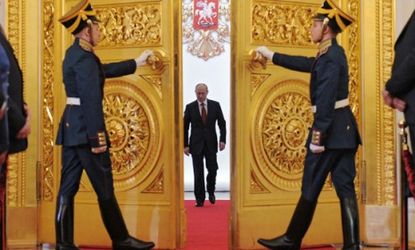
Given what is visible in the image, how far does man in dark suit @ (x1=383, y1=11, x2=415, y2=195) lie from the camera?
3.47 metres

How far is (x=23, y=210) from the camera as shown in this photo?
17.6 feet

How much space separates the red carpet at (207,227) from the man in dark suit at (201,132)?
0.44 metres

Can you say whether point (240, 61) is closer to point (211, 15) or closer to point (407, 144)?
point (407, 144)

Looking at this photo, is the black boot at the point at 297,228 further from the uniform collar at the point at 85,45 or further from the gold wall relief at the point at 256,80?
the uniform collar at the point at 85,45

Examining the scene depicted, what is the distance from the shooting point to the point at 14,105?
342 cm

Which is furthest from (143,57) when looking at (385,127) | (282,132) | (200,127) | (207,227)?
(200,127)

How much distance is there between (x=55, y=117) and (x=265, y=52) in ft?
5.15

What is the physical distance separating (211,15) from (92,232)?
20.3ft

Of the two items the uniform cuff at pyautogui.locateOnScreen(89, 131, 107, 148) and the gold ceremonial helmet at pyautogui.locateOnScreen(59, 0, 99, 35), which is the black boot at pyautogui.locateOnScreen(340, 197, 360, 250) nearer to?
the uniform cuff at pyautogui.locateOnScreen(89, 131, 107, 148)

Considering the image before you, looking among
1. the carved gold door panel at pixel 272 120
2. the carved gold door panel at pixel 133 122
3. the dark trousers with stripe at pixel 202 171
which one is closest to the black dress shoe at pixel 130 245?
the carved gold door panel at pixel 133 122

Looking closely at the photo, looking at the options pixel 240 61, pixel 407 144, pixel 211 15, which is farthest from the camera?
pixel 211 15

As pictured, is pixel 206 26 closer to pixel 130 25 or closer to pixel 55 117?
pixel 130 25

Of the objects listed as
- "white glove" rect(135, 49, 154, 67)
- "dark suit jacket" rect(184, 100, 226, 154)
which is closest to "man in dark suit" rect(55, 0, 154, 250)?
"white glove" rect(135, 49, 154, 67)

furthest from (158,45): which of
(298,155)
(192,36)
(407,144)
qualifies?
(192,36)
